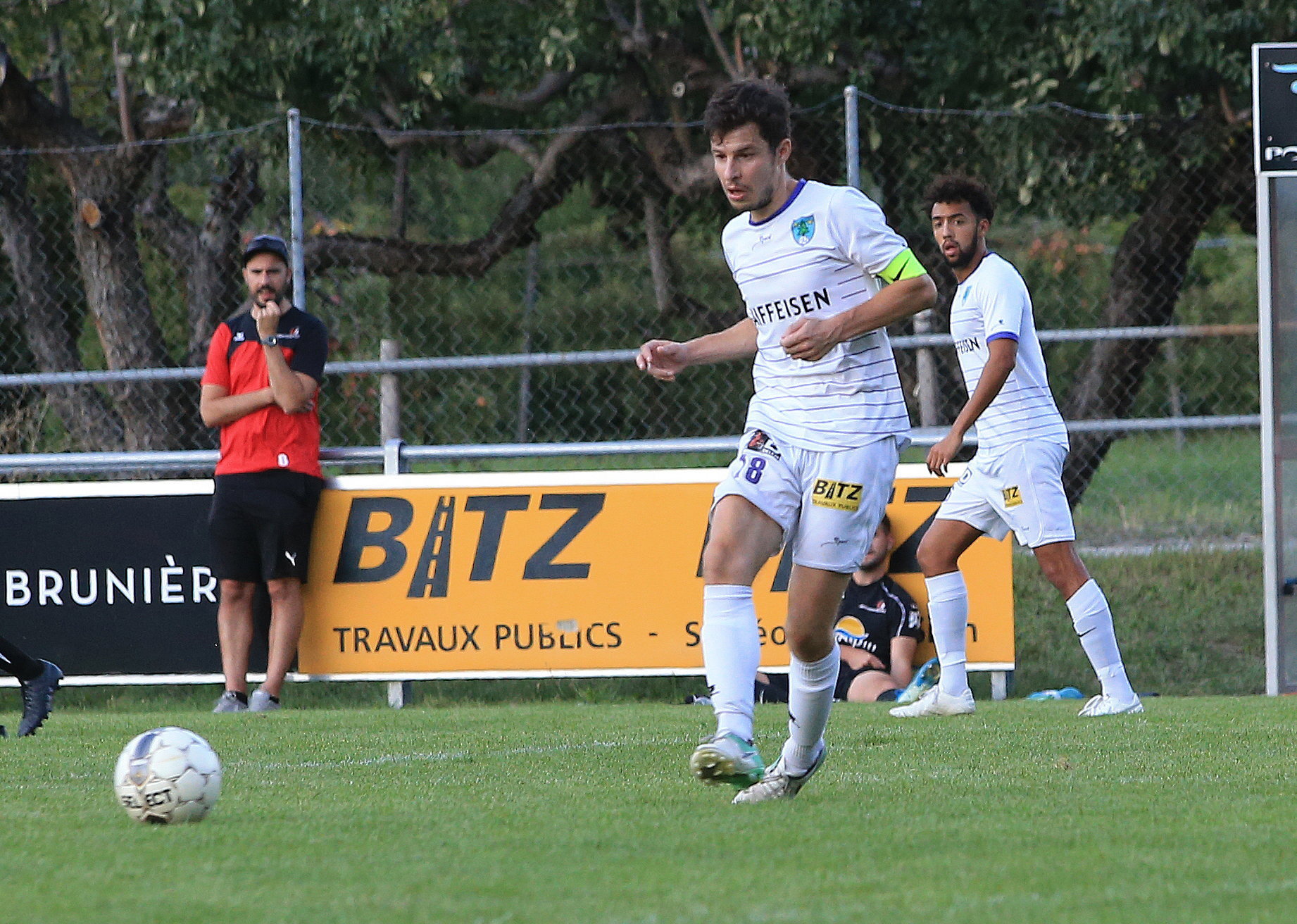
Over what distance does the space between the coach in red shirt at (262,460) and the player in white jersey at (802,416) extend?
4.40 metres

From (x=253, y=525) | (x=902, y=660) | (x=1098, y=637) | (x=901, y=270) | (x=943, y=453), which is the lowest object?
(x=902, y=660)

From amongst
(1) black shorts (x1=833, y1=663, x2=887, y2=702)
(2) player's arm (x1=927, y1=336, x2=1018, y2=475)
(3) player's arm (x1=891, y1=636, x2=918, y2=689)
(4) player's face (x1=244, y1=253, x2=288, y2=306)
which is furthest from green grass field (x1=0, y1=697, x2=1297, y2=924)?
(4) player's face (x1=244, y1=253, x2=288, y2=306)

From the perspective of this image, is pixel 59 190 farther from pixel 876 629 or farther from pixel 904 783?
pixel 904 783

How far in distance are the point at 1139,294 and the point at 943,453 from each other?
6693 mm

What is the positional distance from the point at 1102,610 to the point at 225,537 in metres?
4.43

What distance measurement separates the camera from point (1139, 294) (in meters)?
13.3

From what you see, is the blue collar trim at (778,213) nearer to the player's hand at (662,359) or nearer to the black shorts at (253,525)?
the player's hand at (662,359)

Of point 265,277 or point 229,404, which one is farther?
point 229,404

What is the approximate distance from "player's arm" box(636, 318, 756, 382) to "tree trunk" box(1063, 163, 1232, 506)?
23.7 feet

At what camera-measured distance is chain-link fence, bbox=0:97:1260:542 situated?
11961 mm

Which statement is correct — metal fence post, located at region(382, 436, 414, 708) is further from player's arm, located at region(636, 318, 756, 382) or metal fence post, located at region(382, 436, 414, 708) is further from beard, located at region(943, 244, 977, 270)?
player's arm, located at region(636, 318, 756, 382)

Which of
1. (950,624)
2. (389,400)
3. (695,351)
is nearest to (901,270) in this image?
(695,351)

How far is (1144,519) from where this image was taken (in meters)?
12.9

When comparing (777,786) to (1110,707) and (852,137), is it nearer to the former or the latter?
(1110,707)
